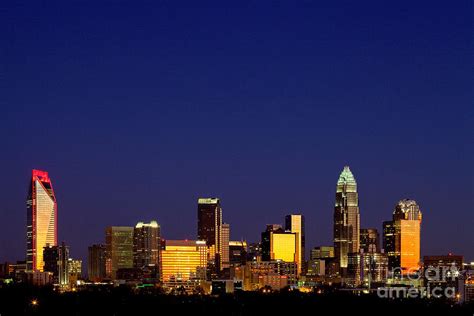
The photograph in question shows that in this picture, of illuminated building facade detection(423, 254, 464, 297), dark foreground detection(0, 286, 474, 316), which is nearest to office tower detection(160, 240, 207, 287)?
illuminated building facade detection(423, 254, 464, 297)

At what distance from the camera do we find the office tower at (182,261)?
484 ft

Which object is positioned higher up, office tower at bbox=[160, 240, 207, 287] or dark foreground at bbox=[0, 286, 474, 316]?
office tower at bbox=[160, 240, 207, 287]

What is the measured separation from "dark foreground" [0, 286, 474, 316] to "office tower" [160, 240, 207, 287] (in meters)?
65.6

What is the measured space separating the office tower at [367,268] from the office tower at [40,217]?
4041 cm

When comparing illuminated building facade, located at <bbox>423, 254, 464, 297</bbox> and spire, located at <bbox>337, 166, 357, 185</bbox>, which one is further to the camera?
spire, located at <bbox>337, 166, 357, 185</bbox>

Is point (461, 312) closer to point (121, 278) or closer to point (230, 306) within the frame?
point (230, 306)

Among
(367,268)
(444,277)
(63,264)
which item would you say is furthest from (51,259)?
(444,277)

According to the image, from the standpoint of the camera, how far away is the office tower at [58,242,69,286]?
136625 mm

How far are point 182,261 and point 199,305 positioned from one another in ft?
248

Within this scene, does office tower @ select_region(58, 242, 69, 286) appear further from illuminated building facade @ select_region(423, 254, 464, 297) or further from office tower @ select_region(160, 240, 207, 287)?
illuminated building facade @ select_region(423, 254, 464, 297)

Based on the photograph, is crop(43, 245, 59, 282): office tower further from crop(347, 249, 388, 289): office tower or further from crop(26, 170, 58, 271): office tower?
crop(347, 249, 388, 289): office tower

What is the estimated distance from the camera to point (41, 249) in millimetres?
154250

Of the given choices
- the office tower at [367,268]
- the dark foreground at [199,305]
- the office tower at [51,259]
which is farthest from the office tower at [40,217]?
the dark foreground at [199,305]

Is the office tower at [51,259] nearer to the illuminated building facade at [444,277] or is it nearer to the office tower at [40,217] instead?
the office tower at [40,217]
